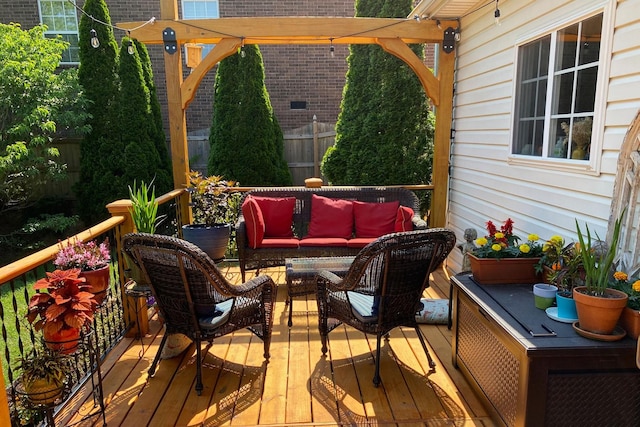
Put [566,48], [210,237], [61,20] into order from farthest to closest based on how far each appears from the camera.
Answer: [61,20] < [210,237] < [566,48]

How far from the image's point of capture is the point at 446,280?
180 inches

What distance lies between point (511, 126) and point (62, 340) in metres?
3.43

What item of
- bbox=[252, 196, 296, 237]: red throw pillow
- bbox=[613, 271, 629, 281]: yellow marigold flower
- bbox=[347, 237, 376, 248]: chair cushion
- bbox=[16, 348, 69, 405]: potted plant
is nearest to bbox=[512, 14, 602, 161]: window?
bbox=[613, 271, 629, 281]: yellow marigold flower

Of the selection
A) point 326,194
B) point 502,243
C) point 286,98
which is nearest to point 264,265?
point 326,194

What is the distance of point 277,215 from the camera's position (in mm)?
4570

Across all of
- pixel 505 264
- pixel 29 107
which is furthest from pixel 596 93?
pixel 29 107

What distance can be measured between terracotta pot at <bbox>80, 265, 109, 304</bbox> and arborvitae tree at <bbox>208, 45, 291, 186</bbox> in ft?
17.4

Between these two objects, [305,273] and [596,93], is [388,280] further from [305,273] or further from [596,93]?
[596,93]

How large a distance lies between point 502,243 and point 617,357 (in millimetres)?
926

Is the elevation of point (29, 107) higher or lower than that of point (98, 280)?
higher

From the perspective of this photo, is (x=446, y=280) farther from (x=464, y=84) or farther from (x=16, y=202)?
(x=16, y=202)

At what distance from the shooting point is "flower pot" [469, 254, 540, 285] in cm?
252

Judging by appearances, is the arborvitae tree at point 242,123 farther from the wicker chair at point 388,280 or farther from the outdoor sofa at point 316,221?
the wicker chair at point 388,280

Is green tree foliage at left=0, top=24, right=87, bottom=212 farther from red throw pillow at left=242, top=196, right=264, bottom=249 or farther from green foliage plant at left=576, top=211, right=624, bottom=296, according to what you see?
green foliage plant at left=576, top=211, right=624, bottom=296
